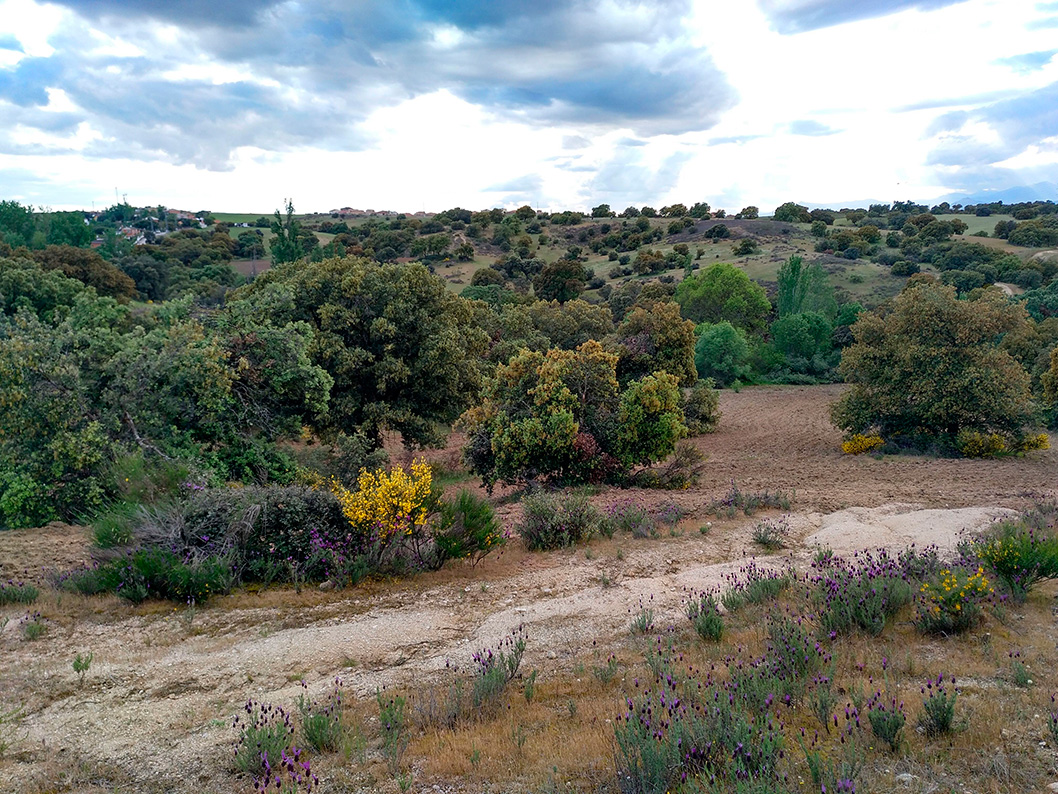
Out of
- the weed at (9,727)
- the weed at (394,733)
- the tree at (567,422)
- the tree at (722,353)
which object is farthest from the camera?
the tree at (722,353)

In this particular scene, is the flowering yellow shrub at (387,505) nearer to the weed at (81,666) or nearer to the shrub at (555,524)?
the shrub at (555,524)

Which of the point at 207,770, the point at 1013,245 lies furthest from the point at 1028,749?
the point at 1013,245

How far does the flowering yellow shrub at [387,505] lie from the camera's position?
27.1 feet

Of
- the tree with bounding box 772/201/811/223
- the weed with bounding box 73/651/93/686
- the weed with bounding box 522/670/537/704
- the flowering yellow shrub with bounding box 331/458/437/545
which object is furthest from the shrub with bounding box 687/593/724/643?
the tree with bounding box 772/201/811/223

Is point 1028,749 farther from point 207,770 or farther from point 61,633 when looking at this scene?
point 61,633

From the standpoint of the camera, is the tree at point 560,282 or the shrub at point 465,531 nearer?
the shrub at point 465,531

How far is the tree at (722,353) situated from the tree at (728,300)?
529 cm

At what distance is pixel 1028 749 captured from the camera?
Result: 3979 millimetres

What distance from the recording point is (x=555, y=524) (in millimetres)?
9992

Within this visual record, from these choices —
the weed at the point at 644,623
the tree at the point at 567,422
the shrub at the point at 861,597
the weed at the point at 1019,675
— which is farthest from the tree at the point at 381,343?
the weed at the point at 1019,675

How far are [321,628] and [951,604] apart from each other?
6139mm

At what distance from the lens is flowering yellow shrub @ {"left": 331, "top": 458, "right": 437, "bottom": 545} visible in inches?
325

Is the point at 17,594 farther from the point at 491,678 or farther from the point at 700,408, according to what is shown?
the point at 700,408

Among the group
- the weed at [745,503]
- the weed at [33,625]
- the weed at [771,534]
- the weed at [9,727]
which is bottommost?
the weed at [745,503]
